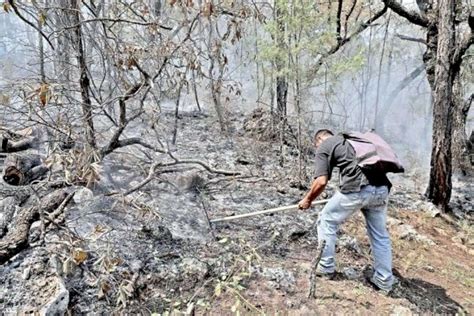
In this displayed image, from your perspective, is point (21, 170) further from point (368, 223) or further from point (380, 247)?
point (380, 247)

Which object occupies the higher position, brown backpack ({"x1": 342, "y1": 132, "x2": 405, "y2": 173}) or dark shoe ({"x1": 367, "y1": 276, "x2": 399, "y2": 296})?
brown backpack ({"x1": 342, "y1": 132, "x2": 405, "y2": 173})

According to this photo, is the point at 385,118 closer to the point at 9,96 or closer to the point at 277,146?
the point at 277,146

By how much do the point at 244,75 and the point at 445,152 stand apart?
487cm

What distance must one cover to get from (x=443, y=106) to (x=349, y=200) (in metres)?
3.25

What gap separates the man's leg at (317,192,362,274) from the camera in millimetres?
2977

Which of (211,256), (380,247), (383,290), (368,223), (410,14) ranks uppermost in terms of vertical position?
(410,14)

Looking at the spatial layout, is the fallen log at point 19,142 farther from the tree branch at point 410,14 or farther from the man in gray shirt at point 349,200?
the tree branch at point 410,14

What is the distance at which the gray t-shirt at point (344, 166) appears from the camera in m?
2.93

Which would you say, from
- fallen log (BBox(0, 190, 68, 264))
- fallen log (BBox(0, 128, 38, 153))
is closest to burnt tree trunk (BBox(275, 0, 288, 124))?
fallen log (BBox(0, 128, 38, 153))

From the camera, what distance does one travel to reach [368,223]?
3160mm

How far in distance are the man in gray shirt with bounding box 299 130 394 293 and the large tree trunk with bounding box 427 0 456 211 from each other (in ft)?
9.57

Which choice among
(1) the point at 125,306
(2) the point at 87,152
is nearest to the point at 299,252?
(1) the point at 125,306

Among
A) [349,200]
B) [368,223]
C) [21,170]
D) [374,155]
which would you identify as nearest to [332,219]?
[349,200]

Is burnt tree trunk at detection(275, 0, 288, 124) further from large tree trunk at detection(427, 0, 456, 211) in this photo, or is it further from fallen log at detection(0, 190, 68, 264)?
fallen log at detection(0, 190, 68, 264)
